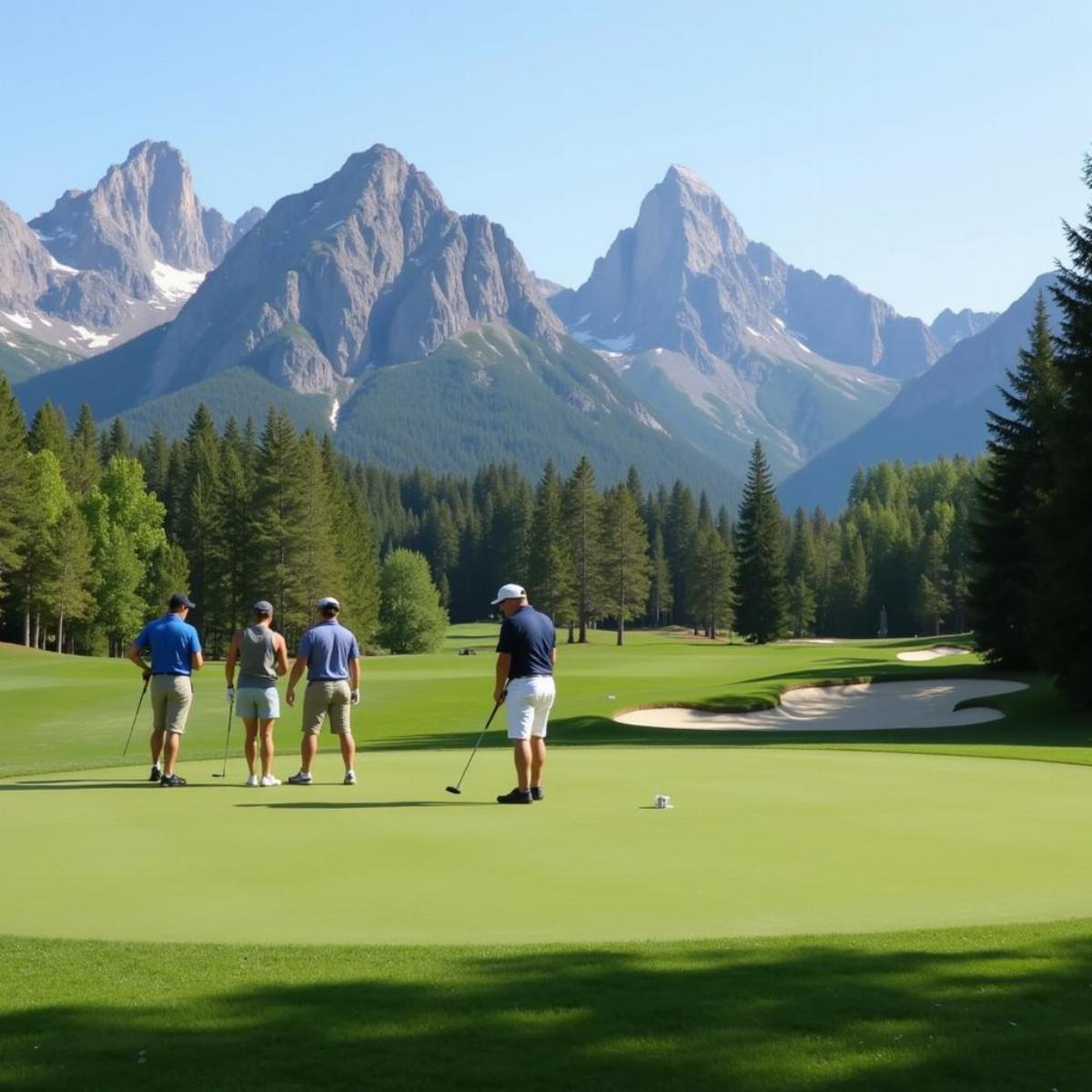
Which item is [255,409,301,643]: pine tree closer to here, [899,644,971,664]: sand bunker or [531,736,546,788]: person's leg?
[899,644,971,664]: sand bunker

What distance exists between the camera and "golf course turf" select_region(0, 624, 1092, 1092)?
6039 mm

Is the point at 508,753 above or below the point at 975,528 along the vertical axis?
below

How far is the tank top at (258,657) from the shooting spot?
1773 cm

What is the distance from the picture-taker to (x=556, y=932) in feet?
27.9

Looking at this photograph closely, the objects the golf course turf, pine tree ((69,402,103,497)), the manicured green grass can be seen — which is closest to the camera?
the manicured green grass

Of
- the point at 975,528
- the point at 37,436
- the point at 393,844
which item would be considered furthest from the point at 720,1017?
the point at 37,436

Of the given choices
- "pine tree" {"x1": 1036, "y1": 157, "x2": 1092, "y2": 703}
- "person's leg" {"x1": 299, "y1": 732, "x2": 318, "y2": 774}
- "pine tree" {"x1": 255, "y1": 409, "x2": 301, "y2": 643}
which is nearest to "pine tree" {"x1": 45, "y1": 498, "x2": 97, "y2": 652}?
"pine tree" {"x1": 255, "y1": 409, "x2": 301, "y2": 643}

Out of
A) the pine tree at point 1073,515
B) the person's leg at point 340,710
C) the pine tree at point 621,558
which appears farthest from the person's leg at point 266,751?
the pine tree at point 621,558

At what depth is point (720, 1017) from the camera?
6566 mm

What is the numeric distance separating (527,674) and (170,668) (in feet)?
17.9

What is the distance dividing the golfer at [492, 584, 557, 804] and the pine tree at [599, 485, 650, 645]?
104169 millimetres

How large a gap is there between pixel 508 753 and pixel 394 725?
16.5 m

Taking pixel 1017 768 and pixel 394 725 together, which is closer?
pixel 1017 768

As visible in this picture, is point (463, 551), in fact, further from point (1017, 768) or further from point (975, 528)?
point (1017, 768)
